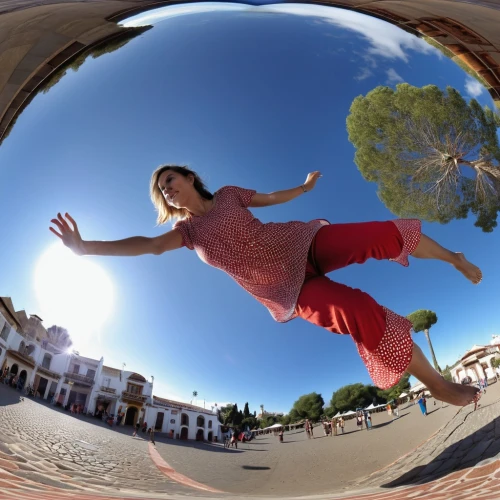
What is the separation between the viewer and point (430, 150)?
73.0 inches

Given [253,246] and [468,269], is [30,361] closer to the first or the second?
[253,246]

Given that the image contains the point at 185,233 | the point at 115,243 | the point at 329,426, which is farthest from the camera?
the point at 185,233

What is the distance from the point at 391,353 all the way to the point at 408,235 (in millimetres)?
492

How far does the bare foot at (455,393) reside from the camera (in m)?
1.32

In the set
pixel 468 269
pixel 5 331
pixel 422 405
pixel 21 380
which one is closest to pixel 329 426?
pixel 422 405

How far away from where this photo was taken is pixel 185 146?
1543 mm

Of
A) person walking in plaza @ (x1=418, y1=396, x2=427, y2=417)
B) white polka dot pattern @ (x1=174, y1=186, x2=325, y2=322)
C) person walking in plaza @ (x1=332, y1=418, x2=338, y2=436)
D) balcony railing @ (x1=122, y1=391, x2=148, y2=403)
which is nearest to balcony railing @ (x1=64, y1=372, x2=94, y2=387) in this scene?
balcony railing @ (x1=122, y1=391, x2=148, y2=403)

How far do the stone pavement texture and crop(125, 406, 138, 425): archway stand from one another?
54mm

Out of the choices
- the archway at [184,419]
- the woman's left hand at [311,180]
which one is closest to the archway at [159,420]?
the archway at [184,419]

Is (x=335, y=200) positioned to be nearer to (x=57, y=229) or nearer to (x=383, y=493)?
(x=383, y=493)

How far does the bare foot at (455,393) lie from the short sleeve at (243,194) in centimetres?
102

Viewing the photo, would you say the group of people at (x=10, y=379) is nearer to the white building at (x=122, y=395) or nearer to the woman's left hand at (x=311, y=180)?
the white building at (x=122, y=395)

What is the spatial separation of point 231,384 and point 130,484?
49 cm

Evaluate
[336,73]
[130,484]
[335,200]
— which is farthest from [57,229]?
[336,73]
